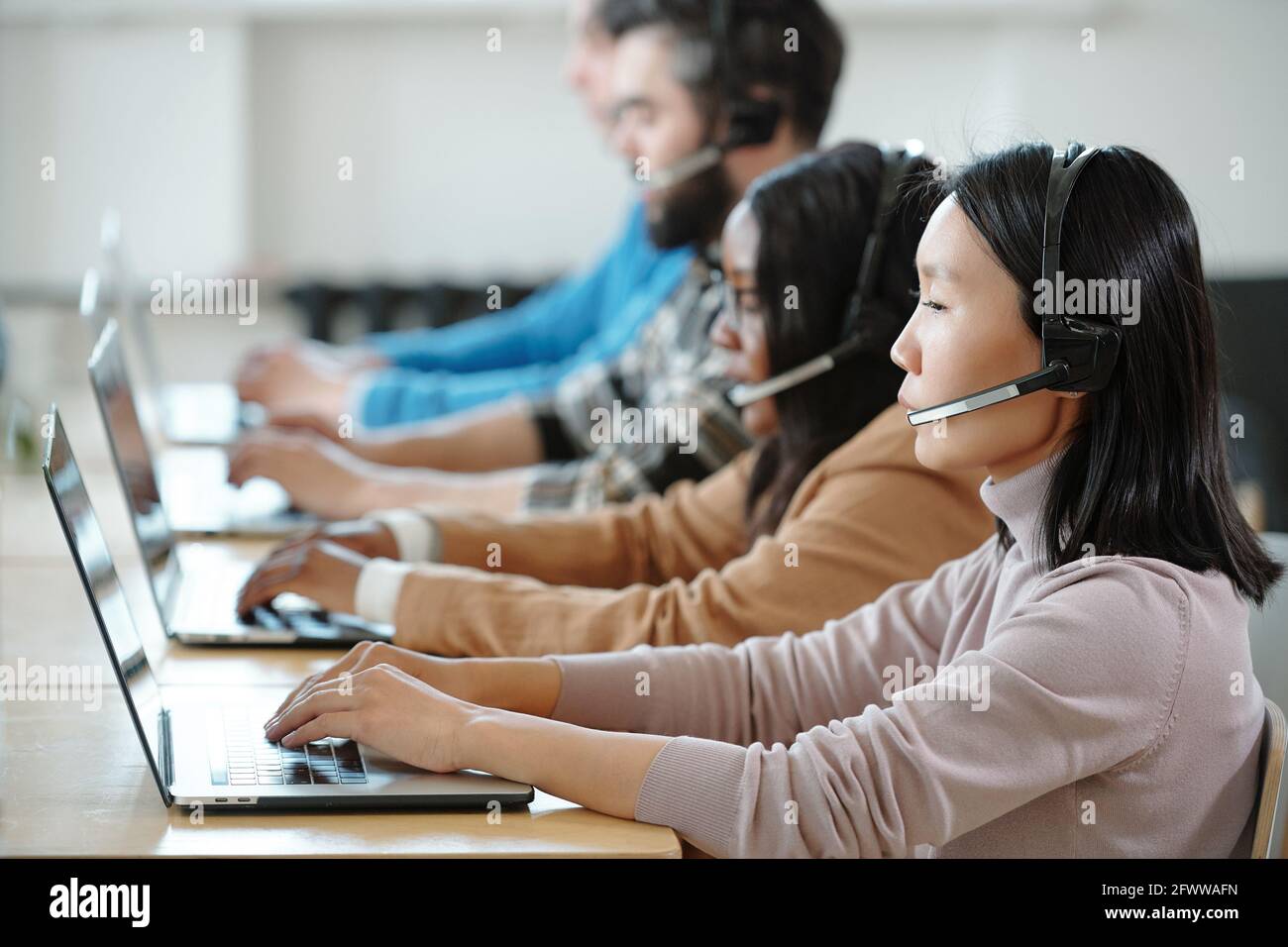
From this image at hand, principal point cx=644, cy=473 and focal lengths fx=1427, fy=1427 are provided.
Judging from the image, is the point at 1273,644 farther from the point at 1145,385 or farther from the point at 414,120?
the point at 414,120

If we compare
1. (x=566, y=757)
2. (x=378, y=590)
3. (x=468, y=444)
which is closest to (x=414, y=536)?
(x=378, y=590)

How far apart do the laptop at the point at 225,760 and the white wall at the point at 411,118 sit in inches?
120

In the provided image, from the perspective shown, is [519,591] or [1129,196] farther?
[519,591]

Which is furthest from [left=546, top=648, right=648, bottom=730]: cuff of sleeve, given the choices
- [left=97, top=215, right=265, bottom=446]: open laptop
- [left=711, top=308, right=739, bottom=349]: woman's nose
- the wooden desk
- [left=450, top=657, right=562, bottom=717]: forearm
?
[left=97, top=215, right=265, bottom=446]: open laptop

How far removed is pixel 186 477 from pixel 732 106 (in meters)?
0.91

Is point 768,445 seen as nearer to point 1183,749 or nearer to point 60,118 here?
point 1183,749

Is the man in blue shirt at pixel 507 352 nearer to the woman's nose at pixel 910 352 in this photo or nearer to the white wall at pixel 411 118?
the white wall at pixel 411 118

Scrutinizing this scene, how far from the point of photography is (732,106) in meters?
1.85

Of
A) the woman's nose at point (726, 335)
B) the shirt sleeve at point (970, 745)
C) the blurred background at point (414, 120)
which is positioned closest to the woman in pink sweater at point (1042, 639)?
the shirt sleeve at point (970, 745)
